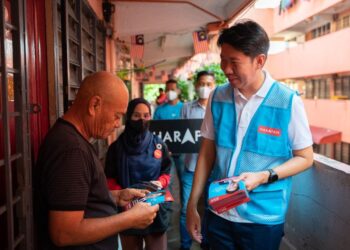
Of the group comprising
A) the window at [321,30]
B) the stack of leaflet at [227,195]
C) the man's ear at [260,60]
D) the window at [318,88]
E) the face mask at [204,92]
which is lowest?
the stack of leaflet at [227,195]

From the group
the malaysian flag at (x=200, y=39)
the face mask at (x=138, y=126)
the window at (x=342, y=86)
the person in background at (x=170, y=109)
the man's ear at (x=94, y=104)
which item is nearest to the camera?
the man's ear at (x=94, y=104)

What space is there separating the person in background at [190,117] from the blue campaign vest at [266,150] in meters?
2.03

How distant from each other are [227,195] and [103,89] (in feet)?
2.75

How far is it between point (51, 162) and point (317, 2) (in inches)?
712

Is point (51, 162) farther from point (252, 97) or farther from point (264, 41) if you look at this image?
point (264, 41)

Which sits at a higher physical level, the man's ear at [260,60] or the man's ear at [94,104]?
the man's ear at [260,60]

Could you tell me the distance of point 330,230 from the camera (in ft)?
9.13

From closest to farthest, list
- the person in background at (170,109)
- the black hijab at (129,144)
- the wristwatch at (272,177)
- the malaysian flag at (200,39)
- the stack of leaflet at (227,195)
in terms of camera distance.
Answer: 1. the stack of leaflet at (227,195)
2. the wristwatch at (272,177)
3. the black hijab at (129,144)
4. the person in background at (170,109)
5. the malaysian flag at (200,39)

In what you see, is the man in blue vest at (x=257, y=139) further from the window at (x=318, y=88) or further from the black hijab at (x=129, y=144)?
the window at (x=318, y=88)

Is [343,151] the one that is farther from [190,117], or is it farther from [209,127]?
[209,127]

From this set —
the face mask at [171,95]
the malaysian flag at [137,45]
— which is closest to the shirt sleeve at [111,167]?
the face mask at [171,95]

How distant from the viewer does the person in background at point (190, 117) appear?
4.14 m

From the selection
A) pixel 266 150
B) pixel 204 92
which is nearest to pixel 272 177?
pixel 266 150

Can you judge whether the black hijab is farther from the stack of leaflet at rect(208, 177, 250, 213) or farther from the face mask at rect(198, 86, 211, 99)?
the face mask at rect(198, 86, 211, 99)
